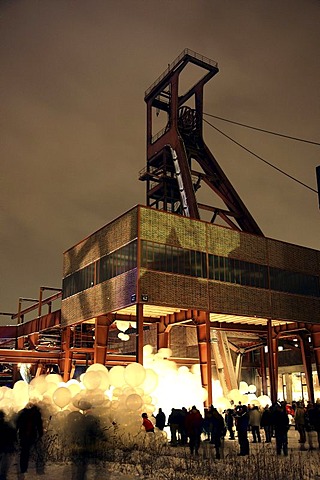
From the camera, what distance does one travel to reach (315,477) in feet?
40.5

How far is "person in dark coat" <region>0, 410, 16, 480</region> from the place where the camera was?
12750mm

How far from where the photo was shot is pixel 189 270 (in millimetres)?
29516

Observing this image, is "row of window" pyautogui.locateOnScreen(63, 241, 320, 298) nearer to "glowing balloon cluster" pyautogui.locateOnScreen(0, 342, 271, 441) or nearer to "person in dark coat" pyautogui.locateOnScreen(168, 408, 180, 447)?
"glowing balloon cluster" pyautogui.locateOnScreen(0, 342, 271, 441)

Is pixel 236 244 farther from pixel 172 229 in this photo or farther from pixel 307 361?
pixel 307 361

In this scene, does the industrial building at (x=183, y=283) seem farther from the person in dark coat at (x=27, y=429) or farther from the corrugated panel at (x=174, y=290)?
the person in dark coat at (x=27, y=429)

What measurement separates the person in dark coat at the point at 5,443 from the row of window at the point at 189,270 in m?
14.9

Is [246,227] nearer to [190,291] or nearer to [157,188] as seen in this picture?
[157,188]

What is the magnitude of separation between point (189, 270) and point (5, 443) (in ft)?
58.1

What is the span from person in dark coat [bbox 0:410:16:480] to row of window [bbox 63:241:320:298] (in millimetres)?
14892

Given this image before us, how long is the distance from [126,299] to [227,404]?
25.0 ft

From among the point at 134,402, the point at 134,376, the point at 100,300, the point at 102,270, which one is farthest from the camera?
the point at 102,270

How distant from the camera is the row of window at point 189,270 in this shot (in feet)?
93.7

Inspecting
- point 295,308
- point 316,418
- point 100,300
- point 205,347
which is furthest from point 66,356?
point 316,418

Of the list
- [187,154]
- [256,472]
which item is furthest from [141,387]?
[187,154]
